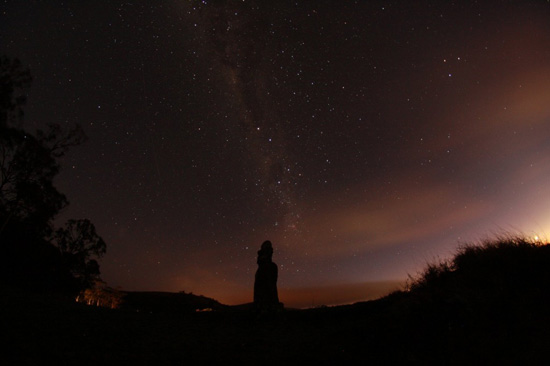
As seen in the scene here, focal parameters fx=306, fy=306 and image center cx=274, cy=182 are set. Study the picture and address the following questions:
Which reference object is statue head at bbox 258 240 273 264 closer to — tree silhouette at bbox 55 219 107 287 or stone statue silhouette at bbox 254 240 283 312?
stone statue silhouette at bbox 254 240 283 312

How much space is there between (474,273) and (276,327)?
669 cm

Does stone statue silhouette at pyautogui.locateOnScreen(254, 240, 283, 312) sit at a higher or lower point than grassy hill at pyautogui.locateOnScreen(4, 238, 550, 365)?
higher

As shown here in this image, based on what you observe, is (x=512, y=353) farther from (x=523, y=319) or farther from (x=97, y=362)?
(x=97, y=362)

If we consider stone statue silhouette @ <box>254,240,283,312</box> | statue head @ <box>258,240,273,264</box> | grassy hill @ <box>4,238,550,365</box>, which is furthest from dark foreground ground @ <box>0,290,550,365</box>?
statue head @ <box>258,240,273,264</box>

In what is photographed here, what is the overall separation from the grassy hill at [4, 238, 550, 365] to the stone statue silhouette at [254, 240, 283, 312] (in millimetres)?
1774

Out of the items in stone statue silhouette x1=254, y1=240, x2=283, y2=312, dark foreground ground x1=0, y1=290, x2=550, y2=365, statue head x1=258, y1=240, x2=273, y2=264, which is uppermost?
statue head x1=258, y1=240, x2=273, y2=264

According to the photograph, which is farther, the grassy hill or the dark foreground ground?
the grassy hill

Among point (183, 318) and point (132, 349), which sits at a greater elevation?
point (183, 318)

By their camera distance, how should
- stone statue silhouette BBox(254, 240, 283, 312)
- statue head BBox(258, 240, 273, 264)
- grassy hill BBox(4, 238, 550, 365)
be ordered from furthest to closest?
statue head BBox(258, 240, 273, 264) → stone statue silhouette BBox(254, 240, 283, 312) → grassy hill BBox(4, 238, 550, 365)

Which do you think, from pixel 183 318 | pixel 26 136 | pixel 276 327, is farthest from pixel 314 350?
pixel 26 136

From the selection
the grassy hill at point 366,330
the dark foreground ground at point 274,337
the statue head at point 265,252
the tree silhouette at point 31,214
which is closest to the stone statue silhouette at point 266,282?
the statue head at point 265,252

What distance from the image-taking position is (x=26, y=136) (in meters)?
21.7

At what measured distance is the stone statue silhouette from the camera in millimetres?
13188

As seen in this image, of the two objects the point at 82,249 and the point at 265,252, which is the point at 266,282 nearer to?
the point at 265,252
